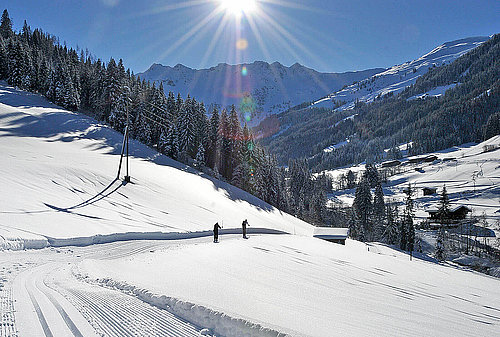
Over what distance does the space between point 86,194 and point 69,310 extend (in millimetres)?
18929

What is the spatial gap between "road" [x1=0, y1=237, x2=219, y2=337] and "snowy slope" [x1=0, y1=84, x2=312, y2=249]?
458 cm

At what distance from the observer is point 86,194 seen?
2127cm

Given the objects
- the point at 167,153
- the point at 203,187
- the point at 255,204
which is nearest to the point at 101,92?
the point at 167,153

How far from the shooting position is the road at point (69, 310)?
4.23 meters

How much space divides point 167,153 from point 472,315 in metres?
55.0

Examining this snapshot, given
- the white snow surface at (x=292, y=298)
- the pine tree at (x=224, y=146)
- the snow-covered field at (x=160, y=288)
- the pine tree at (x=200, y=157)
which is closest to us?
the snow-covered field at (x=160, y=288)

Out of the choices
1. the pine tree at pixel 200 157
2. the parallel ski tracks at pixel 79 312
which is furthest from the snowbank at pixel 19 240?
the pine tree at pixel 200 157

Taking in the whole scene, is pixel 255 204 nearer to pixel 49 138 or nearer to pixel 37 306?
pixel 49 138

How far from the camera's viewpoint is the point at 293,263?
37.2 ft

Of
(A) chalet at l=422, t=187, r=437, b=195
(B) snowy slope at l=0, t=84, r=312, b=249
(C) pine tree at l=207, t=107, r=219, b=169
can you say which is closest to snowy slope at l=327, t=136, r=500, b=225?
(A) chalet at l=422, t=187, r=437, b=195

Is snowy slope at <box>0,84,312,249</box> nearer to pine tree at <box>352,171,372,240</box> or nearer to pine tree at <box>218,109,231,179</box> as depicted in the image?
pine tree at <box>218,109,231,179</box>

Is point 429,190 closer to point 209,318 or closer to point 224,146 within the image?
point 224,146

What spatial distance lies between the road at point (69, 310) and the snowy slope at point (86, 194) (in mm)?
4580

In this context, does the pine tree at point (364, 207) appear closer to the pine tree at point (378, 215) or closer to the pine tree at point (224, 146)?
the pine tree at point (378, 215)
